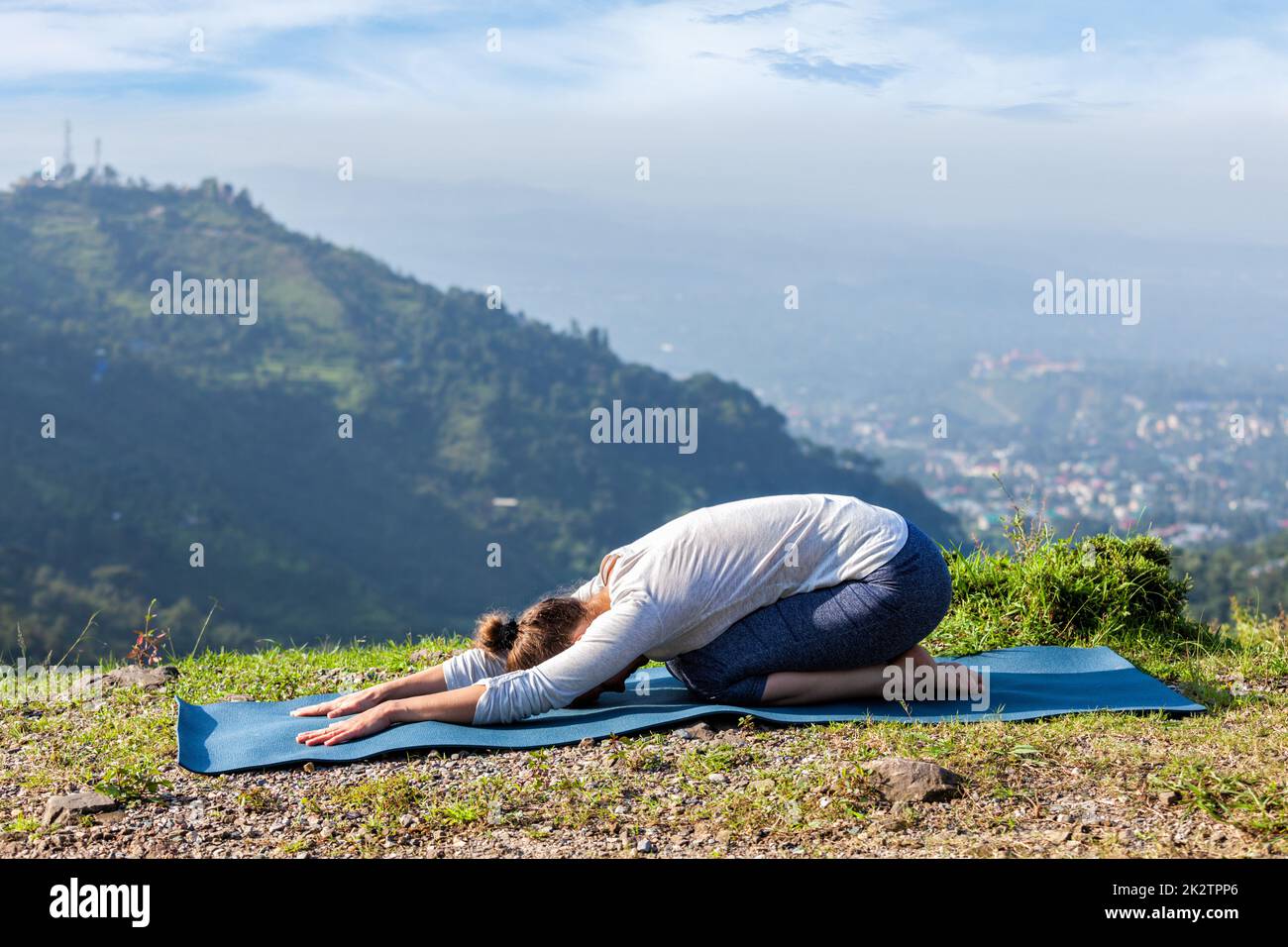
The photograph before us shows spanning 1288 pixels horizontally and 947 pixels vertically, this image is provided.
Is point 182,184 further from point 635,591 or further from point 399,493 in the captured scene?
point 635,591

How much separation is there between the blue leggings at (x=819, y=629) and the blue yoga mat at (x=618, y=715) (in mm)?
119

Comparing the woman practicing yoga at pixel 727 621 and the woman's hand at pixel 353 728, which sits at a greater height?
the woman practicing yoga at pixel 727 621

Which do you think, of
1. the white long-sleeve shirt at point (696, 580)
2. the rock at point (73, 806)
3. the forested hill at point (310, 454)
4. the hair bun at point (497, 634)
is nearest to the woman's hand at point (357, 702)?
the white long-sleeve shirt at point (696, 580)

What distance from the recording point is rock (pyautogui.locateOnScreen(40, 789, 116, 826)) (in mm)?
3201

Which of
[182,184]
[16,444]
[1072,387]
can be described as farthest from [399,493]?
[1072,387]

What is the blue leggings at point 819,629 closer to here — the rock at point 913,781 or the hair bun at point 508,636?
the hair bun at point 508,636

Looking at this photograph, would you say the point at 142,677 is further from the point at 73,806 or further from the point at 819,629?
the point at 819,629

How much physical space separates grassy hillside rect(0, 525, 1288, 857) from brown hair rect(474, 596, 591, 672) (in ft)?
1.33

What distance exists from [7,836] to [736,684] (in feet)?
7.36

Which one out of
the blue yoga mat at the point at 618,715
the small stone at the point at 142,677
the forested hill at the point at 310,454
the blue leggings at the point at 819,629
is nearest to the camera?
the blue yoga mat at the point at 618,715

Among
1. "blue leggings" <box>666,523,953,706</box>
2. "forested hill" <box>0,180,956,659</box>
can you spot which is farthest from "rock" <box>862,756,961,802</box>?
"forested hill" <box>0,180,956,659</box>

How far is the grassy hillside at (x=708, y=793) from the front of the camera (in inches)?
117

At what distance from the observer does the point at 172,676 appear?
512 centimetres

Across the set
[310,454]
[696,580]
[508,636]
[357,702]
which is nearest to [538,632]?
[508,636]
